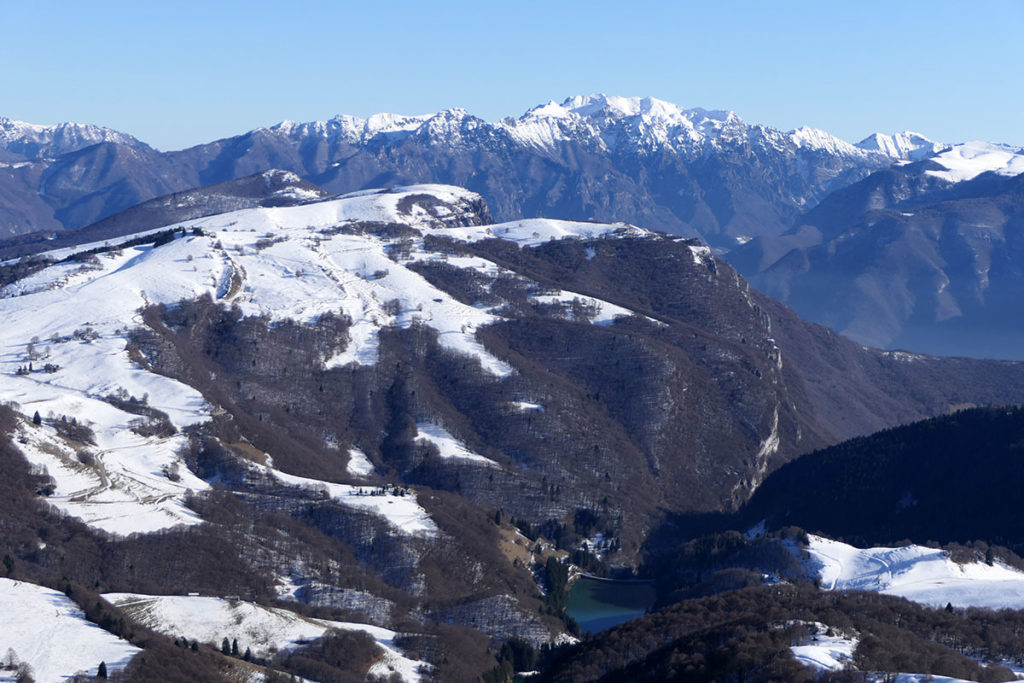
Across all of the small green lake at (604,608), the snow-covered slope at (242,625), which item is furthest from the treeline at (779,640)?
the small green lake at (604,608)

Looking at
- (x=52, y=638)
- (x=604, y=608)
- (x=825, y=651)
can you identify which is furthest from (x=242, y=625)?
(x=825, y=651)

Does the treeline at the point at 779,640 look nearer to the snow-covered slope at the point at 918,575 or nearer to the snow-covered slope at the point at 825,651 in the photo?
the snow-covered slope at the point at 825,651

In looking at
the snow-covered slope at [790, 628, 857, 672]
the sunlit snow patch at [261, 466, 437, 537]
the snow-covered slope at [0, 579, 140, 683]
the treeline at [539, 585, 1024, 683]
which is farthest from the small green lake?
the snow-covered slope at [790, 628, 857, 672]

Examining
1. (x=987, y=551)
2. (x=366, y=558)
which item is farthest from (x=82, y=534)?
(x=987, y=551)

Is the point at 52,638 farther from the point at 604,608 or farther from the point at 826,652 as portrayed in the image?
the point at 604,608

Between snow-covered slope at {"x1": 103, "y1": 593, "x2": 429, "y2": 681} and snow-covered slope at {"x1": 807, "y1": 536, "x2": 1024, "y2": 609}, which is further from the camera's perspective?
snow-covered slope at {"x1": 807, "y1": 536, "x2": 1024, "y2": 609}

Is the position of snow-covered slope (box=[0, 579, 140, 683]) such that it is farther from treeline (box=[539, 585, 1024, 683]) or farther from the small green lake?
the small green lake
